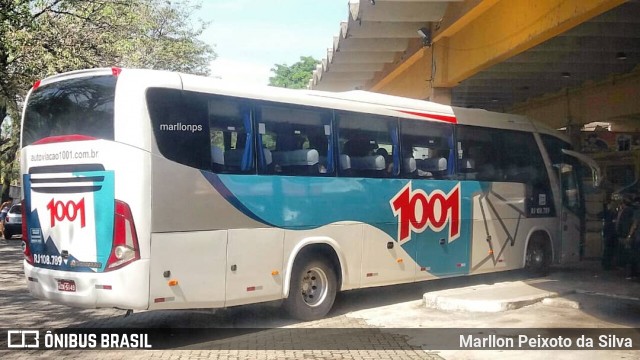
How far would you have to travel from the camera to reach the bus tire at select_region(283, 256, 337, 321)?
911 cm

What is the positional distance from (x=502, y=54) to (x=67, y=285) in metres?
7.73

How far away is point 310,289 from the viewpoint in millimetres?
9438

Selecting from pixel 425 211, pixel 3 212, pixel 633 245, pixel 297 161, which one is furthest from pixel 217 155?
pixel 3 212

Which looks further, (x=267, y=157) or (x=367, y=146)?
(x=367, y=146)

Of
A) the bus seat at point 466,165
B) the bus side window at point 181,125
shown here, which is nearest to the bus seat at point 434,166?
the bus seat at point 466,165

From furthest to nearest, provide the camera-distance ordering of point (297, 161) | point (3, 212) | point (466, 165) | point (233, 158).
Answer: point (3, 212) < point (466, 165) < point (297, 161) < point (233, 158)

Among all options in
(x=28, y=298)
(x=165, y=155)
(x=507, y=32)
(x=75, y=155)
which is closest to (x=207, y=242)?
(x=165, y=155)

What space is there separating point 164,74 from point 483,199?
6.42 m

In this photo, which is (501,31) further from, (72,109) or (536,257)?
(72,109)

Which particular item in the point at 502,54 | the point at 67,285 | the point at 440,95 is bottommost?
the point at 67,285

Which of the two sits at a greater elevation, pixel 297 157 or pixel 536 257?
pixel 297 157

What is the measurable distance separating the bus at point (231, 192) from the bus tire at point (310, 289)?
0.06 feet

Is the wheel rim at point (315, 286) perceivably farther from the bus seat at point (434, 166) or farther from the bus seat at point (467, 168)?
the bus seat at point (467, 168)

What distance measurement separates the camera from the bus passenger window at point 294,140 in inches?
345
